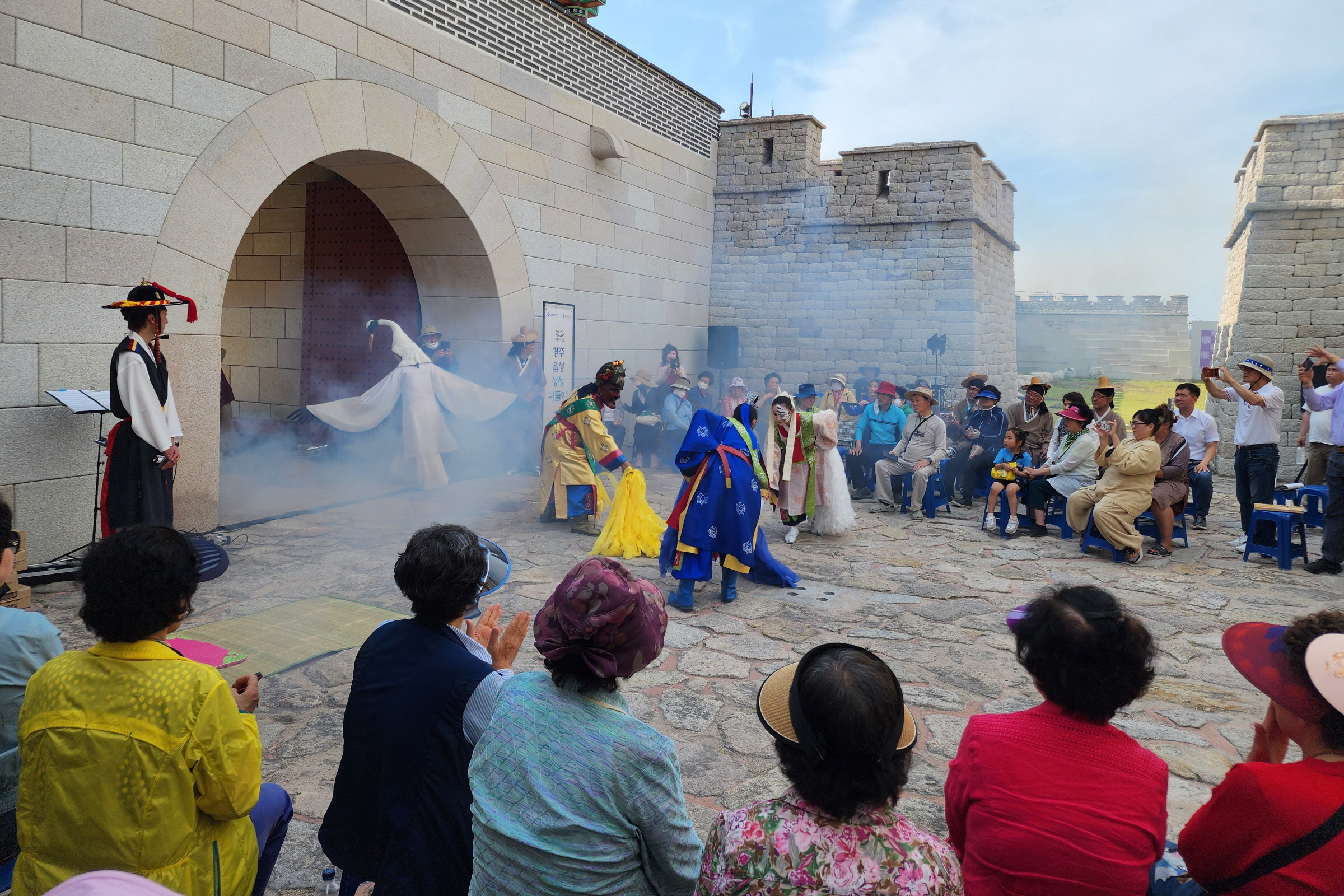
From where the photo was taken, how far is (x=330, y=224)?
10.7 metres

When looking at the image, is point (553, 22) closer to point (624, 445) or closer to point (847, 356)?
point (624, 445)

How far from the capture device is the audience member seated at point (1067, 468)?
7.92 meters

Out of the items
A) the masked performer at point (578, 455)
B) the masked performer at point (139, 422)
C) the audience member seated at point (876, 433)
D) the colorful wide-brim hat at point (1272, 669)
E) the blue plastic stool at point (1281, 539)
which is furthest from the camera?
the audience member seated at point (876, 433)

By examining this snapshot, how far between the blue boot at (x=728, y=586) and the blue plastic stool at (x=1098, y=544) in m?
3.40

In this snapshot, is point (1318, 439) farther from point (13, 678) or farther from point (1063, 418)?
point (13, 678)

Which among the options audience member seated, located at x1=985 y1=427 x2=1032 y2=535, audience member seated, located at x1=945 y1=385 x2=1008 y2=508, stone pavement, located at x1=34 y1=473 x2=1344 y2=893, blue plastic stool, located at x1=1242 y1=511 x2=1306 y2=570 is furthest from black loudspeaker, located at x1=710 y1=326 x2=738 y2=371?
blue plastic stool, located at x1=1242 y1=511 x2=1306 y2=570

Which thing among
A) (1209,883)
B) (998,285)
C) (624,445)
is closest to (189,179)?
(624,445)

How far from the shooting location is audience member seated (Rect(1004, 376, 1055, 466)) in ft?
28.8

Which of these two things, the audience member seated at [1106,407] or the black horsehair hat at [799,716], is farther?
the audience member seated at [1106,407]

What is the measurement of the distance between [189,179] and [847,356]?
32.3 feet

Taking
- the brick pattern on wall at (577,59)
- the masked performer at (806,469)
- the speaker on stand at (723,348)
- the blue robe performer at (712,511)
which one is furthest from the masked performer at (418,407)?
the speaker on stand at (723,348)

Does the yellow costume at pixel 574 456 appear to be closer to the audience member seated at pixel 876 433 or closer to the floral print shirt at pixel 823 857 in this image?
the audience member seated at pixel 876 433

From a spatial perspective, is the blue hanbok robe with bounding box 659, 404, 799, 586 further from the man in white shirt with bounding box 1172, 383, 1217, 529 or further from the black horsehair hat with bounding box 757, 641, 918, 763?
the man in white shirt with bounding box 1172, 383, 1217, 529

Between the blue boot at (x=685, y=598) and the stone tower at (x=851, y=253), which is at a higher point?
the stone tower at (x=851, y=253)
